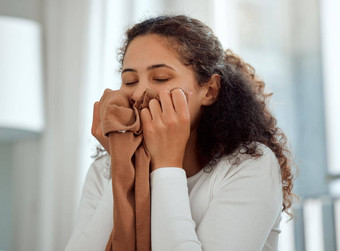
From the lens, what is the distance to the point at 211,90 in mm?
1246

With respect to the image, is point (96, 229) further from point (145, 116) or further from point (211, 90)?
point (211, 90)

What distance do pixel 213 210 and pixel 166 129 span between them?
19 cm

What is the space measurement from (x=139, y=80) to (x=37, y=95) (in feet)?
3.29

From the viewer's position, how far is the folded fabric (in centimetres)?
104

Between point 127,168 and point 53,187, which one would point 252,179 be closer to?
point 127,168

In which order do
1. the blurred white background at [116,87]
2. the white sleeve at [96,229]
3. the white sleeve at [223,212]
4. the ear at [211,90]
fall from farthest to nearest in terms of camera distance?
the blurred white background at [116,87] < the ear at [211,90] < the white sleeve at [96,229] < the white sleeve at [223,212]

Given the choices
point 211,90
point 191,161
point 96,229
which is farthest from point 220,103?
point 96,229

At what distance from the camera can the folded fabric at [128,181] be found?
1.04m

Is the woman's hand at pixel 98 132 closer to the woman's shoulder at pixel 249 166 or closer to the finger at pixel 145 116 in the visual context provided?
the finger at pixel 145 116

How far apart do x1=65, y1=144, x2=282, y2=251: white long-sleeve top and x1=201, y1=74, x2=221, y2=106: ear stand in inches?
6.0

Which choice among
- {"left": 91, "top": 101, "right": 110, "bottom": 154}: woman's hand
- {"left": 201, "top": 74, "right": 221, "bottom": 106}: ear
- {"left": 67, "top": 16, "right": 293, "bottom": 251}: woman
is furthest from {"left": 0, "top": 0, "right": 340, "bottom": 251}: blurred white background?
{"left": 91, "top": 101, "right": 110, "bottom": 154}: woman's hand

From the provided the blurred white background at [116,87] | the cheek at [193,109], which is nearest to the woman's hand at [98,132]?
the cheek at [193,109]

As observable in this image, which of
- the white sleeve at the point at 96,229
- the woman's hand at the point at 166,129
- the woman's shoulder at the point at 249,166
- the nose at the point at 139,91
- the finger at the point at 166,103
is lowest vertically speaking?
the white sleeve at the point at 96,229

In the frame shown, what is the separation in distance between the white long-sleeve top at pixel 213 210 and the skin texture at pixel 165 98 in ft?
0.15
